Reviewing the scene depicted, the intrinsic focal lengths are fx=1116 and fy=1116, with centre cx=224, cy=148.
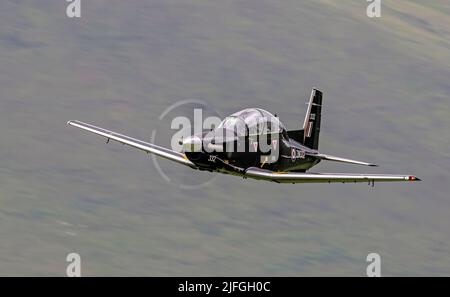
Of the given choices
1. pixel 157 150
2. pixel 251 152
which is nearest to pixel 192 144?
pixel 251 152

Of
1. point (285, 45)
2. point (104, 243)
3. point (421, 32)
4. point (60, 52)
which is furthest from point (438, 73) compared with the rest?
point (104, 243)

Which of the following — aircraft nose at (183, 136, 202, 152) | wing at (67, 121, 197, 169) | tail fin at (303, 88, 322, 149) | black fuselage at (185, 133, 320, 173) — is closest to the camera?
aircraft nose at (183, 136, 202, 152)

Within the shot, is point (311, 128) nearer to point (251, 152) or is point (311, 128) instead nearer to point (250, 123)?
point (250, 123)

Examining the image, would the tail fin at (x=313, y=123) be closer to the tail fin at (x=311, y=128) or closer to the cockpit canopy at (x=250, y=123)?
the tail fin at (x=311, y=128)

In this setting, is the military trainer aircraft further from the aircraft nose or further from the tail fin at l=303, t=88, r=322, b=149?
the tail fin at l=303, t=88, r=322, b=149

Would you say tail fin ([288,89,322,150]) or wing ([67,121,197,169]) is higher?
tail fin ([288,89,322,150])

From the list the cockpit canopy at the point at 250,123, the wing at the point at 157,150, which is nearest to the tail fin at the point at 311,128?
the cockpit canopy at the point at 250,123

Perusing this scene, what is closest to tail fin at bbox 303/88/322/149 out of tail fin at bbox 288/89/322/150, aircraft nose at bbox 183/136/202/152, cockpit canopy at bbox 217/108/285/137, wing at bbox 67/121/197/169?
tail fin at bbox 288/89/322/150
